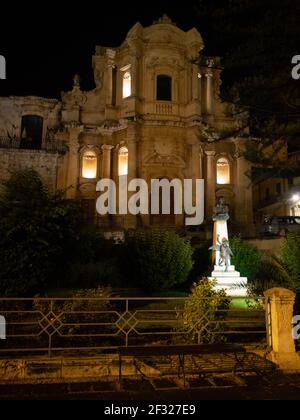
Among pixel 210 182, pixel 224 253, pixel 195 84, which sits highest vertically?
pixel 195 84

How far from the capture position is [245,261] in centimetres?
1834

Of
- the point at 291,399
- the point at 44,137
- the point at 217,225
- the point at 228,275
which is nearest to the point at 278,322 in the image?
the point at 291,399

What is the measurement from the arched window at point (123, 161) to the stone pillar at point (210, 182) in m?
6.27

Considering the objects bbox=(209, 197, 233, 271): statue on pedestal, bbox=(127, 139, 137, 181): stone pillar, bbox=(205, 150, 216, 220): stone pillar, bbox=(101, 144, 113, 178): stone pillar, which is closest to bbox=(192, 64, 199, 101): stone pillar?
bbox=(205, 150, 216, 220): stone pillar

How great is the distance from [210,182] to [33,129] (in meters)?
15.6

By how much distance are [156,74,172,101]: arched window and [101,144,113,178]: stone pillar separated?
5789mm

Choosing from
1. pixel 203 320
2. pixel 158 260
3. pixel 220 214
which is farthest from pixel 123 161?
pixel 203 320

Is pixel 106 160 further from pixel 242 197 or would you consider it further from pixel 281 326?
pixel 281 326

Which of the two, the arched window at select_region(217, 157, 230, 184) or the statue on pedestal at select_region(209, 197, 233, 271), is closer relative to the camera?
the statue on pedestal at select_region(209, 197, 233, 271)

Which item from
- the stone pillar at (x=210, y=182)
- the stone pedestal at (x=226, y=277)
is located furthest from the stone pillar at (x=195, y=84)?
the stone pedestal at (x=226, y=277)

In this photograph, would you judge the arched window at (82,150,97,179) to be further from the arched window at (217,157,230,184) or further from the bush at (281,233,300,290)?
the bush at (281,233,300,290)

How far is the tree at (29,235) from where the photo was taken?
39.8ft

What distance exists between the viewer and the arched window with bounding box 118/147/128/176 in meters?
30.2

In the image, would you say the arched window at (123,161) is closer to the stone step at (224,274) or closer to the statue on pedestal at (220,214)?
the statue on pedestal at (220,214)
